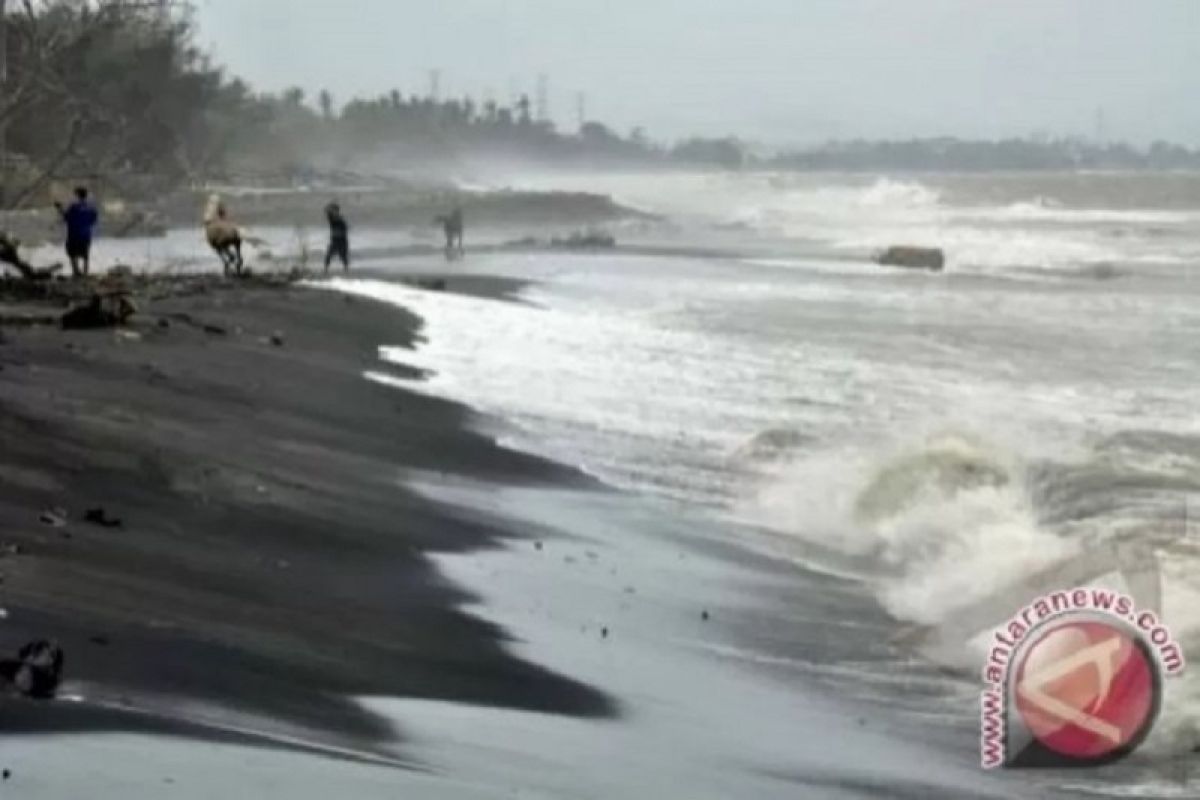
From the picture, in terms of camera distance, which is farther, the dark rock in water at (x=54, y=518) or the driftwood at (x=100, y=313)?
the driftwood at (x=100, y=313)

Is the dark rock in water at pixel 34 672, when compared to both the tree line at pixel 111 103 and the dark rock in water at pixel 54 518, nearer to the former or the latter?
the dark rock in water at pixel 54 518

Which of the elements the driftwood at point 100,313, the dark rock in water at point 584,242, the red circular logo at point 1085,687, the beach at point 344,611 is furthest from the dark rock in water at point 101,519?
the dark rock in water at point 584,242

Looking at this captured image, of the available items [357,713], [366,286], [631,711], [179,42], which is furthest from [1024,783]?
[179,42]

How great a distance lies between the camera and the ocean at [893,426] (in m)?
11.1

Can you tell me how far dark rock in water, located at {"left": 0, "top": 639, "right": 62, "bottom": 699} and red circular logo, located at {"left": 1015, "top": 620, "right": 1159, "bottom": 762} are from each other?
3.23 meters

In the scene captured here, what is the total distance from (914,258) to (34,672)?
→ 54.7 metres

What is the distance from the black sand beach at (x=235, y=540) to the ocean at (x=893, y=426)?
1551 mm

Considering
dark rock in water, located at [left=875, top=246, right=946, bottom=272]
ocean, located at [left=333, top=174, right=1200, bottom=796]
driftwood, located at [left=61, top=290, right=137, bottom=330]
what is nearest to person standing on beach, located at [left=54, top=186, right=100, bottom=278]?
ocean, located at [left=333, top=174, right=1200, bottom=796]

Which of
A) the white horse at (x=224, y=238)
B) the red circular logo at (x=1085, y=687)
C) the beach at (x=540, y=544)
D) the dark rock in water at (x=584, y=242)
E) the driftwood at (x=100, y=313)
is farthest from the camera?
the dark rock in water at (x=584, y=242)

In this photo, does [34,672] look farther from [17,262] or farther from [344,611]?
[17,262]

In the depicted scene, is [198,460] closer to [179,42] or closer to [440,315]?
[440,315]

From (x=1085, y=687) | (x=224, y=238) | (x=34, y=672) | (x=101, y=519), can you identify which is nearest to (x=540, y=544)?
(x=101, y=519)

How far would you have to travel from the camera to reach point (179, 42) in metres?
96.8

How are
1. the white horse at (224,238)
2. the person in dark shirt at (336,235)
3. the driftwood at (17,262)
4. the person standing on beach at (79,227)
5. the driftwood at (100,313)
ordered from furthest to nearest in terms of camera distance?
1. the person in dark shirt at (336,235)
2. the white horse at (224,238)
3. the person standing on beach at (79,227)
4. the driftwood at (17,262)
5. the driftwood at (100,313)
